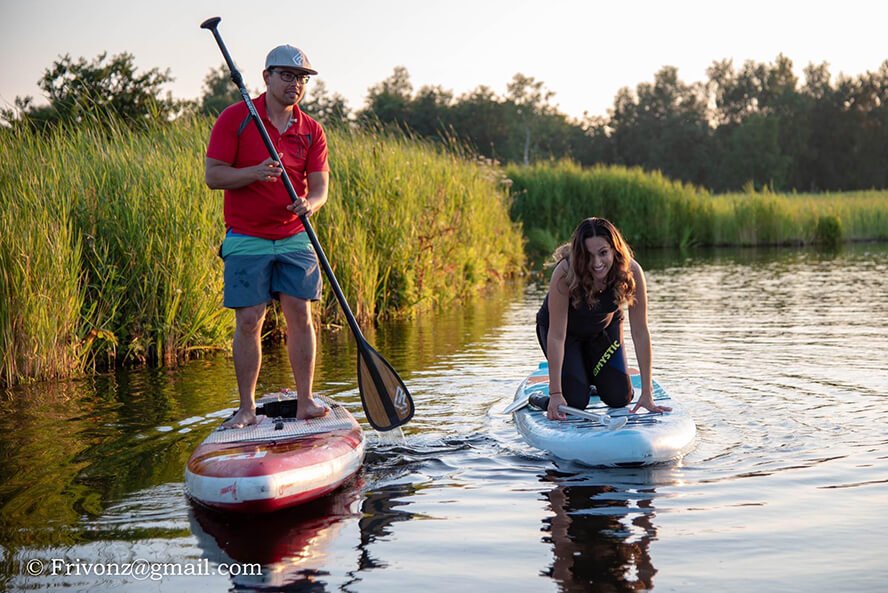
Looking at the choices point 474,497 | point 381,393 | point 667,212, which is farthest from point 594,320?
point 667,212

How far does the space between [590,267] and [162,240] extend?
4.41 meters

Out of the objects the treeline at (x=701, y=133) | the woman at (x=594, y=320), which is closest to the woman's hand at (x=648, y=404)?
the woman at (x=594, y=320)

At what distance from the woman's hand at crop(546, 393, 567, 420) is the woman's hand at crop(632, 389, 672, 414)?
424mm

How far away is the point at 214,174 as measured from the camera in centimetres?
564

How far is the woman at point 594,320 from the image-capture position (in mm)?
6129

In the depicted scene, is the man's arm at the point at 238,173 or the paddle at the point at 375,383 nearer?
the man's arm at the point at 238,173

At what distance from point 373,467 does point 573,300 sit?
62.9 inches

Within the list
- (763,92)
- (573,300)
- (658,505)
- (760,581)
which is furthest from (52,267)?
(763,92)

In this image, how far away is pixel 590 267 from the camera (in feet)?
20.1

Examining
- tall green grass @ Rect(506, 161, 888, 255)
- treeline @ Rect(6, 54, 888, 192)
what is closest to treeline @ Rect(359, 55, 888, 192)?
treeline @ Rect(6, 54, 888, 192)

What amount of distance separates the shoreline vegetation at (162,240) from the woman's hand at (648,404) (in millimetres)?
4538

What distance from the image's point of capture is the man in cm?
571

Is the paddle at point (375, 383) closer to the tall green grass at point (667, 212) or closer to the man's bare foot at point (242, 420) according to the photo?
the man's bare foot at point (242, 420)

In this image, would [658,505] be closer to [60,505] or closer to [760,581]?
[760,581]
